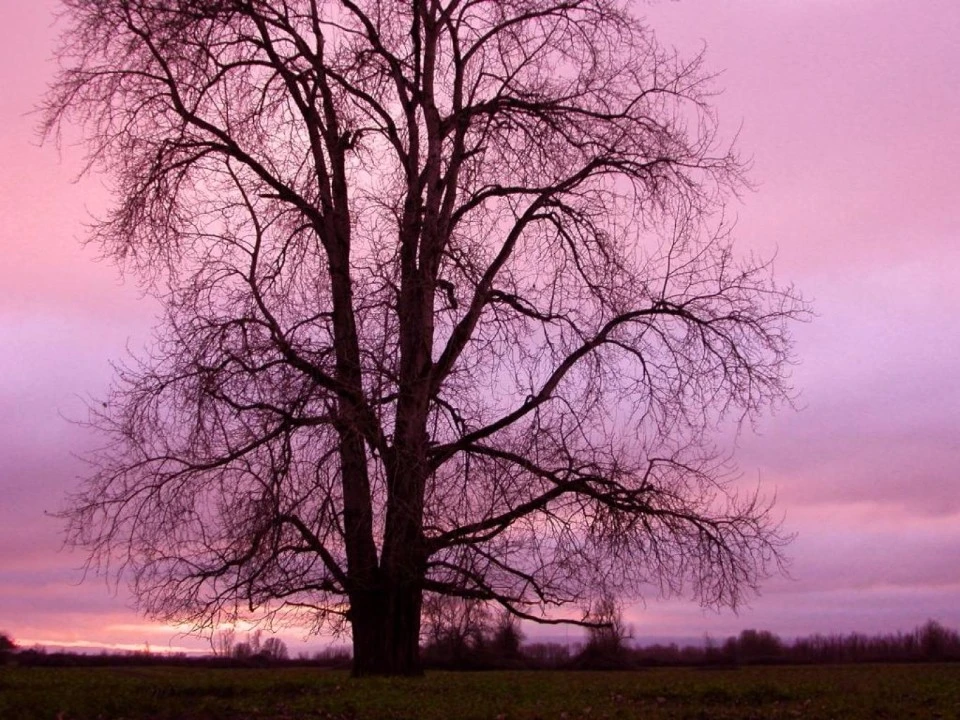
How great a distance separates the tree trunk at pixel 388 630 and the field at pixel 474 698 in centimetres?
106

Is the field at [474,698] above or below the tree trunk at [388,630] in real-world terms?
below

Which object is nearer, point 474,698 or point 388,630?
point 474,698

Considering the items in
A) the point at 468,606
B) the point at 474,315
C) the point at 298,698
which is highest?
the point at 474,315

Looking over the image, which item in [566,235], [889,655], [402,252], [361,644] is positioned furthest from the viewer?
[889,655]

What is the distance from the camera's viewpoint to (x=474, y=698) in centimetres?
1248

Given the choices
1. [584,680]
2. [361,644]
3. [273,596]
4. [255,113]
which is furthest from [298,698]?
[255,113]

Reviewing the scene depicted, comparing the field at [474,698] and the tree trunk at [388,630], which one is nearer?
the field at [474,698]

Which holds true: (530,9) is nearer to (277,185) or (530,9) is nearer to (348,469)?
(277,185)

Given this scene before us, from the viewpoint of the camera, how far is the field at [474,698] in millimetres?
11430

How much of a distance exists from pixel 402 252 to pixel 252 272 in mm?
2255

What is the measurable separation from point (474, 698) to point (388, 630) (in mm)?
3420

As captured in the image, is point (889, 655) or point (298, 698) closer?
point (298, 698)

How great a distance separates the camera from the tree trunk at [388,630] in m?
Answer: 15.7

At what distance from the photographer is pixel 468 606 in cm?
1541
